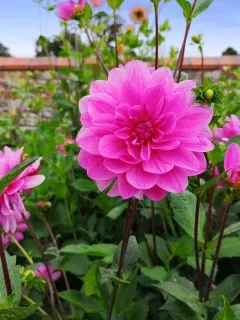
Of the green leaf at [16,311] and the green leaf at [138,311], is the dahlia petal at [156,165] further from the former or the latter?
the green leaf at [138,311]

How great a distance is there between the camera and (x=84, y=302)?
86cm

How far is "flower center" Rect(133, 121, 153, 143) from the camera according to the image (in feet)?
1.97

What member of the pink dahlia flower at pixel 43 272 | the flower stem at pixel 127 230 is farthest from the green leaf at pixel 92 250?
the flower stem at pixel 127 230

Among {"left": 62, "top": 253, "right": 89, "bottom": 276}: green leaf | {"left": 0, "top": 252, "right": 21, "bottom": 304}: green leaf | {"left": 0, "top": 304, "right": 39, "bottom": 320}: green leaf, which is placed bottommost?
{"left": 62, "top": 253, "right": 89, "bottom": 276}: green leaf

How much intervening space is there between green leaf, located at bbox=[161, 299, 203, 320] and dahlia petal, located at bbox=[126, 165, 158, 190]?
0.32 meters

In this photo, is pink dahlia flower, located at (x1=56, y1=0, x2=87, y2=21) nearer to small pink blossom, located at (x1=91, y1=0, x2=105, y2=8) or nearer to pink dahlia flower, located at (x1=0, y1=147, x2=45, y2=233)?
small pink blossom, located at (x1=91, y1=0, x2=105, y2=8)

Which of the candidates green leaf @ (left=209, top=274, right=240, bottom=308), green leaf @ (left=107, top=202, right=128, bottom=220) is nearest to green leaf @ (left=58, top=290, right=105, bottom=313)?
green leaf @ (left=209, top=274, right=240, bottom=308)

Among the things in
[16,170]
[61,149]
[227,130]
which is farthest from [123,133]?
[61,149]

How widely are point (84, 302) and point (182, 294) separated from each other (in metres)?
0.17

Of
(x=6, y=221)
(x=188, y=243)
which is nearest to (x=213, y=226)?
(x=188, y=243)

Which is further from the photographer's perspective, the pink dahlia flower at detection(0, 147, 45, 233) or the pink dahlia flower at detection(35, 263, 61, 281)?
the pink dahlia flower at detection(35, 263, 61, 281)

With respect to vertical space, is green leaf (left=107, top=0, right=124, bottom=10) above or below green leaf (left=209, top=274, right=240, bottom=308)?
above

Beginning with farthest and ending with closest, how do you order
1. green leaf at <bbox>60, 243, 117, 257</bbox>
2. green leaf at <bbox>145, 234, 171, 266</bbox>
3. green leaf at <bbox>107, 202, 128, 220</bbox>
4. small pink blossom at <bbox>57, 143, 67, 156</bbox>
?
small pink blossom at <bbox>57, 143, 67, 156</bbox>, green leaf at <bbox>107, 202, 128, 220</bbox>, green leaf at <bbox>145, 234, 171, 266</bbox>, green leaf at <bbox>60, 243, 117, 257</bbox>

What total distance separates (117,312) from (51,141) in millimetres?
719
